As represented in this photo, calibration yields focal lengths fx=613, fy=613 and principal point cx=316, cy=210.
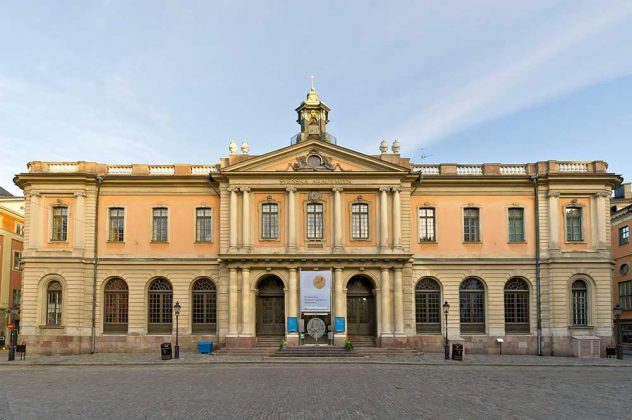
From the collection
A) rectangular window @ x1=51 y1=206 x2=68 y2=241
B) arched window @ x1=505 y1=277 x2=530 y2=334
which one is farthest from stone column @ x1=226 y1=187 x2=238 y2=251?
arched window @ x1=505 y1=277 x2=530 y2=334

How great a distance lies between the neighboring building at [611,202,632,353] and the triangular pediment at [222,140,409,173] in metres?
18.7

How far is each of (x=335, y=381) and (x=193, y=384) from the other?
4905 mm

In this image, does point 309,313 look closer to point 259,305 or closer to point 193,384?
point 259,305

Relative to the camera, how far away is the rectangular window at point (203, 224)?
36594mm

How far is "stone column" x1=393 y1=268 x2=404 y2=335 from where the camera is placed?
34281 mm

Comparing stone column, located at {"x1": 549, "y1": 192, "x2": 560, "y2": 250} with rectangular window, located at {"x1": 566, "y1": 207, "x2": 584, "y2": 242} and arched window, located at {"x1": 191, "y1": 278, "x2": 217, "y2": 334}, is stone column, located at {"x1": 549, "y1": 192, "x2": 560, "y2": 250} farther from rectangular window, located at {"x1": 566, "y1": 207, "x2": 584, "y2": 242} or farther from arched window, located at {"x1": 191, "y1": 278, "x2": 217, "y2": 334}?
arched window, located at {"x1": 191, "y1": 278, "x2": 217, "y2": 334}

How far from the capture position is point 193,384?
2077 centimetres

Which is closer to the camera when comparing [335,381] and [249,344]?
[335,381]

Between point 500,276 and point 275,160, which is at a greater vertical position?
point 275,160

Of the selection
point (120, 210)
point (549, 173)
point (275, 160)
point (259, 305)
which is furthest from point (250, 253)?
point (549, 173)

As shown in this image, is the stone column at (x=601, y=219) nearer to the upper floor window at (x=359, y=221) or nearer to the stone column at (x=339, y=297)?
the upper floor window at (x=359, y=221)

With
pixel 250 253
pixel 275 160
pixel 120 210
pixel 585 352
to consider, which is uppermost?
pixel 275 160

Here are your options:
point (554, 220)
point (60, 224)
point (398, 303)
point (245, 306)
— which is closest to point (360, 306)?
point (398, 303)

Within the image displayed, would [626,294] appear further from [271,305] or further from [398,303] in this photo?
[271,305]
